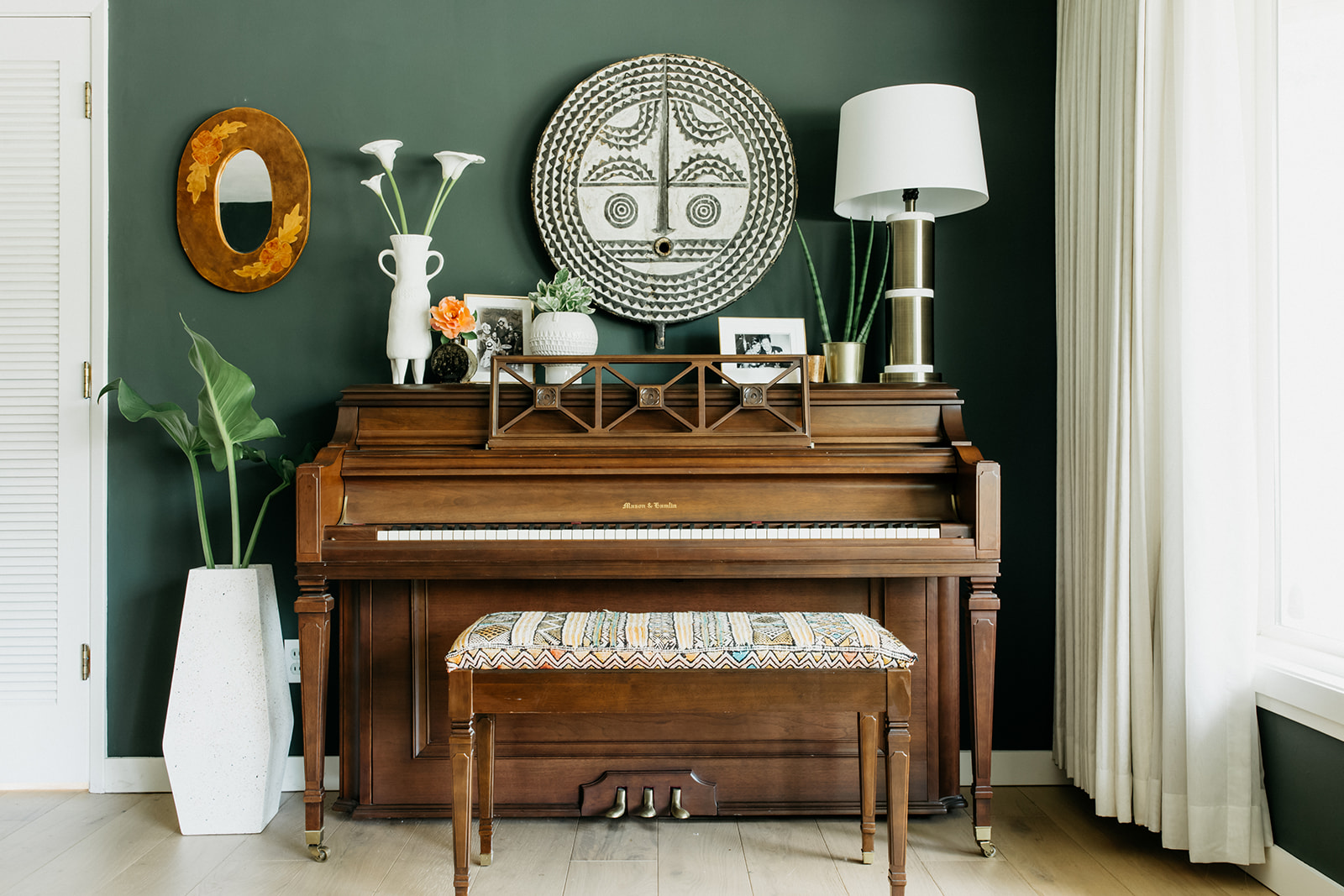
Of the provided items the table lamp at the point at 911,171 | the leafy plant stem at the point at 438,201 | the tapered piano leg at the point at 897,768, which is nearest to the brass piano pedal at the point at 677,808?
the tapered piano leg at the point at 897,768

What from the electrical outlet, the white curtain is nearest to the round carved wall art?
the white curtain

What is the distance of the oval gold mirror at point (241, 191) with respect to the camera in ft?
8.25

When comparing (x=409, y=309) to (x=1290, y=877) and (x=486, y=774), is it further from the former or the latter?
(x=1290, y=877)

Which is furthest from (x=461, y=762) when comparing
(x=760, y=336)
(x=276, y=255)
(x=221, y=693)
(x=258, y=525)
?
(x=276, y=255)

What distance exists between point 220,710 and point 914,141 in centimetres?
232

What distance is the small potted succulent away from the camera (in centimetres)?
228

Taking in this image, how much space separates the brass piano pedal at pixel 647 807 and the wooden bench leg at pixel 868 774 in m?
0.52

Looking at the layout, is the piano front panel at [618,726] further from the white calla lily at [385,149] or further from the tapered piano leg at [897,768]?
the white calla lily at [385,149]

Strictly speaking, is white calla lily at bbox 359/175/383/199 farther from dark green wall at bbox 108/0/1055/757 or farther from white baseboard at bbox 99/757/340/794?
white baseboard at bbox 99/757/340/794

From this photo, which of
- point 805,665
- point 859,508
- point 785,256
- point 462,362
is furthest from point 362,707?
point 785,256

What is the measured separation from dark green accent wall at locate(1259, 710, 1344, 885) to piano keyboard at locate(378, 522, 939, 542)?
2.71ft

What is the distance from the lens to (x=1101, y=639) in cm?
209

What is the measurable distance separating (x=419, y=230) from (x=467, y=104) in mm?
403

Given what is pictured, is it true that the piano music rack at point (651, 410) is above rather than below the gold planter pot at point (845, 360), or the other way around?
below
